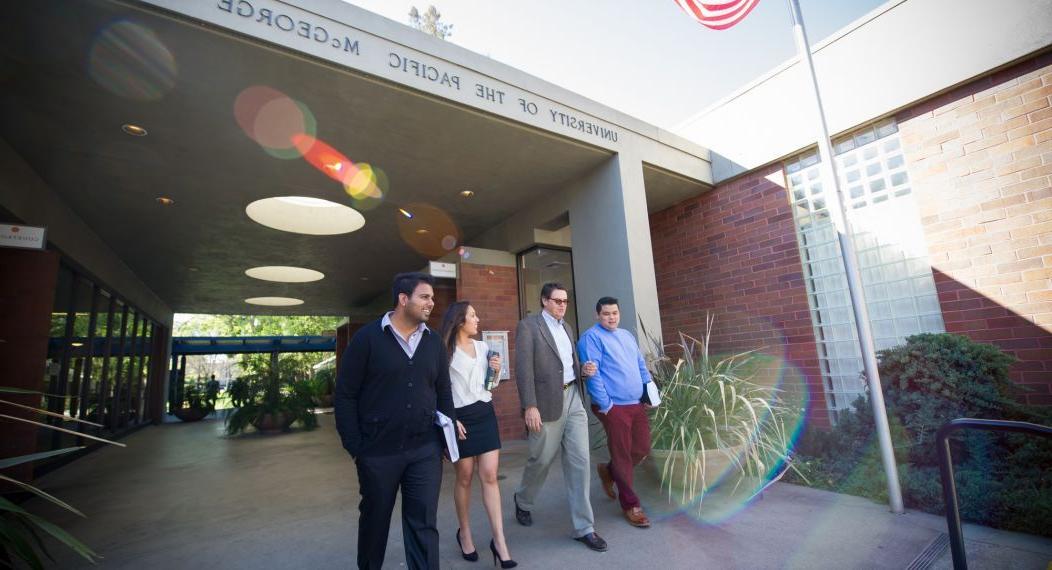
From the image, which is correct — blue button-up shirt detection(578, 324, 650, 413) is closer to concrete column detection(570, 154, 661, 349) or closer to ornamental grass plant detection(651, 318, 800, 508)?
ornamental grass plant detection(651, 318, 800, 508)

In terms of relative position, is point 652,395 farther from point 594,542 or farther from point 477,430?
point 477,430

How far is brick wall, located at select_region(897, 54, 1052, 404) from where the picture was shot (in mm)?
4129

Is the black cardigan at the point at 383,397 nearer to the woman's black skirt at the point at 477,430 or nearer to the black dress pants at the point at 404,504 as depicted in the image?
the black dress pants at the point at 404,504

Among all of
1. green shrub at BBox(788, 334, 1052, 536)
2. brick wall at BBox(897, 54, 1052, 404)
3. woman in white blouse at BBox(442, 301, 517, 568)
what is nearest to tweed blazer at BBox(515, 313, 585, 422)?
woman in white blouse at BBox(442, 301, 517, 568)

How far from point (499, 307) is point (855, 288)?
494cm

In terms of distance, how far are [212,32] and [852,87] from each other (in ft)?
20.5

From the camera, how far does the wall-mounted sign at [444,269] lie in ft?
24.2

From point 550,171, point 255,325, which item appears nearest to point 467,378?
point 550,171

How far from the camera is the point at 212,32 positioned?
3703 mm

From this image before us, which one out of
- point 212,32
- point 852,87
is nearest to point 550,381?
point 212,32

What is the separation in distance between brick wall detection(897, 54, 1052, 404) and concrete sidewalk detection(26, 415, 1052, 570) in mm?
2191

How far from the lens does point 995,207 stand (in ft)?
14.3

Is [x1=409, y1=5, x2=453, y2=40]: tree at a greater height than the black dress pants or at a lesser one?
greater

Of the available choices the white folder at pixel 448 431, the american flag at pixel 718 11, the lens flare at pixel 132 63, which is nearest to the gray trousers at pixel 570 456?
the white folder at pixel 448 431
